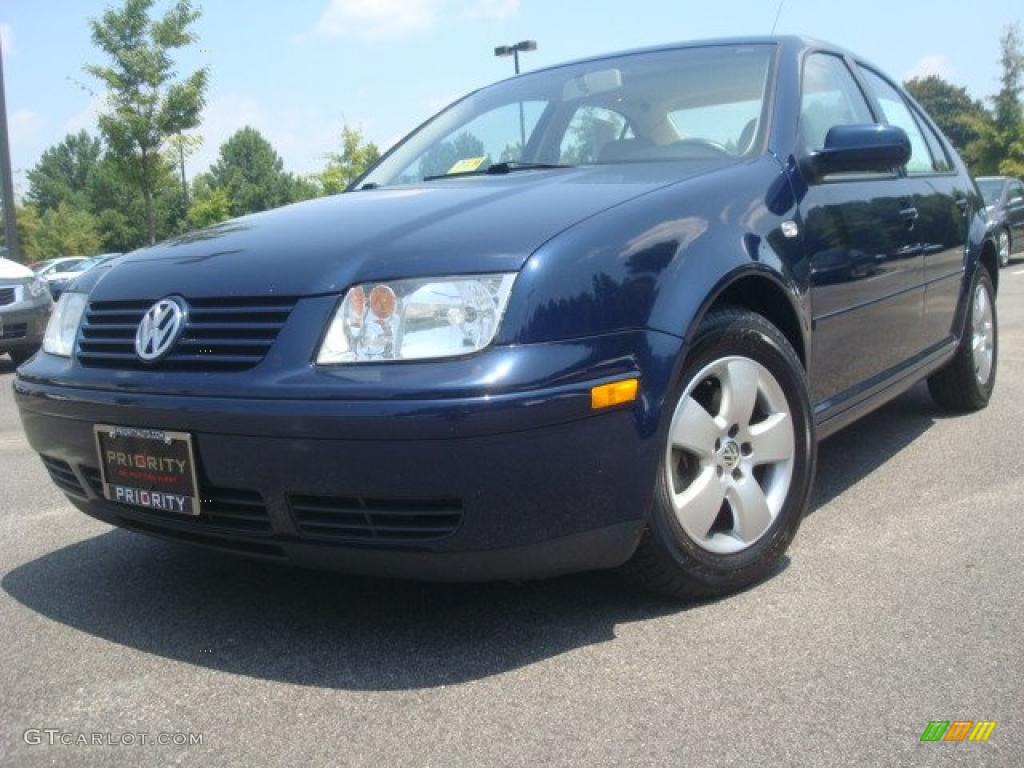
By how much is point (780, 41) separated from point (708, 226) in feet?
4.25

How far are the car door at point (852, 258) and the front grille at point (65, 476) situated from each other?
2123 millimetres

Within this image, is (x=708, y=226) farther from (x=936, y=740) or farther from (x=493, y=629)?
(x=936, y=740)

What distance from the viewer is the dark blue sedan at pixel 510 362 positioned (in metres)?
2.20

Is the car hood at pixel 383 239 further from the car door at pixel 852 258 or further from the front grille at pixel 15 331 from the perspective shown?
the front grille at pixel 15 331

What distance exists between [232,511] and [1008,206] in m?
16.8

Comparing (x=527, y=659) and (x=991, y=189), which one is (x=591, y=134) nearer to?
(x=527, y=659)

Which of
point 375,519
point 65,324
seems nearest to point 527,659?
point 375,519

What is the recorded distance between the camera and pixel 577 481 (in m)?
2.25

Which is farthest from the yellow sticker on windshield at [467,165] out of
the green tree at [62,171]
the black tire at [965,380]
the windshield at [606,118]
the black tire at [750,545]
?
the green tree at [62,171]

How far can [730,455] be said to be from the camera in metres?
2.71

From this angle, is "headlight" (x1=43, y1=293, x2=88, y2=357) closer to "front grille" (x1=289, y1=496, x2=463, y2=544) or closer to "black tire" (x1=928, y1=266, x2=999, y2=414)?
"front grille" (x1=289, y1=496, x2=463, y2=544)

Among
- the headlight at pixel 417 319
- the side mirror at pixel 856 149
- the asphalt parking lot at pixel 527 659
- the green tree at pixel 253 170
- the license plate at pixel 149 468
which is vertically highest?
the green tree at pixel 253 170

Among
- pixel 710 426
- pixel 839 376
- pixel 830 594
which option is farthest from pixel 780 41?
pixel 830 594

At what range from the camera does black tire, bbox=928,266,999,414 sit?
477 centimetres
